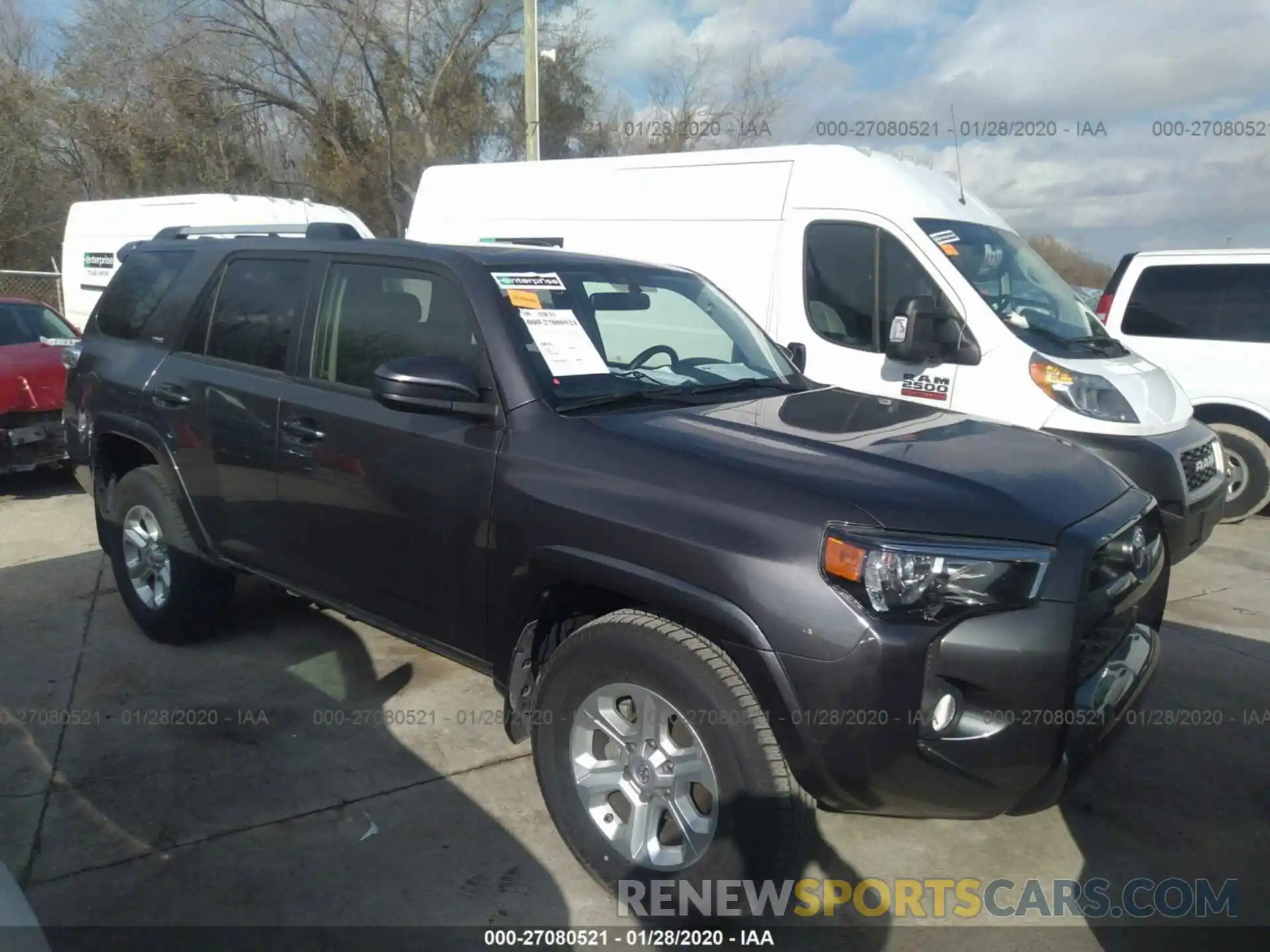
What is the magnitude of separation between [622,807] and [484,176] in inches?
251

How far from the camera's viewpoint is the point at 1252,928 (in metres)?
2.98

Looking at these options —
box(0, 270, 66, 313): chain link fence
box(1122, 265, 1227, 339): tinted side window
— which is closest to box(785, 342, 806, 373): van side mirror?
box(1122, 265, 1227, 339): tinted side window

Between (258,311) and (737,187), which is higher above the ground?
(737,187)

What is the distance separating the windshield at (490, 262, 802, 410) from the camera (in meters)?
3.30

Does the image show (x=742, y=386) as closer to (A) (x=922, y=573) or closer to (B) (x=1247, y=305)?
(A) (x=922, y=573)

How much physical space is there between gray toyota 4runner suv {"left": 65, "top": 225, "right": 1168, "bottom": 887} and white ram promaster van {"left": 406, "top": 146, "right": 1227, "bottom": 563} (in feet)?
4.94

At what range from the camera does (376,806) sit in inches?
136

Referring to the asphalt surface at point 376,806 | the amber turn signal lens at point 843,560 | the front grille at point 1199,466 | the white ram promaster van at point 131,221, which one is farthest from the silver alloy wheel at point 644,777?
the white ram promaster van at point 131,221

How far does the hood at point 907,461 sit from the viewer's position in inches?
101

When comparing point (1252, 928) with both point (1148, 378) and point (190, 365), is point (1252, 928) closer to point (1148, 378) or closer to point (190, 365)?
point (1148, 378)

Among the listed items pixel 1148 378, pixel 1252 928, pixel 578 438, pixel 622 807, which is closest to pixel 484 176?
pixel 1148 378

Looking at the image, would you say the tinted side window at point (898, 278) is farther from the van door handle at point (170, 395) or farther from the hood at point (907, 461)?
the van door handle at point (170, 395)

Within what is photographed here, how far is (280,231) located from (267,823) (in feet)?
19.4

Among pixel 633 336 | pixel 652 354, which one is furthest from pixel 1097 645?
pixel 633 336
